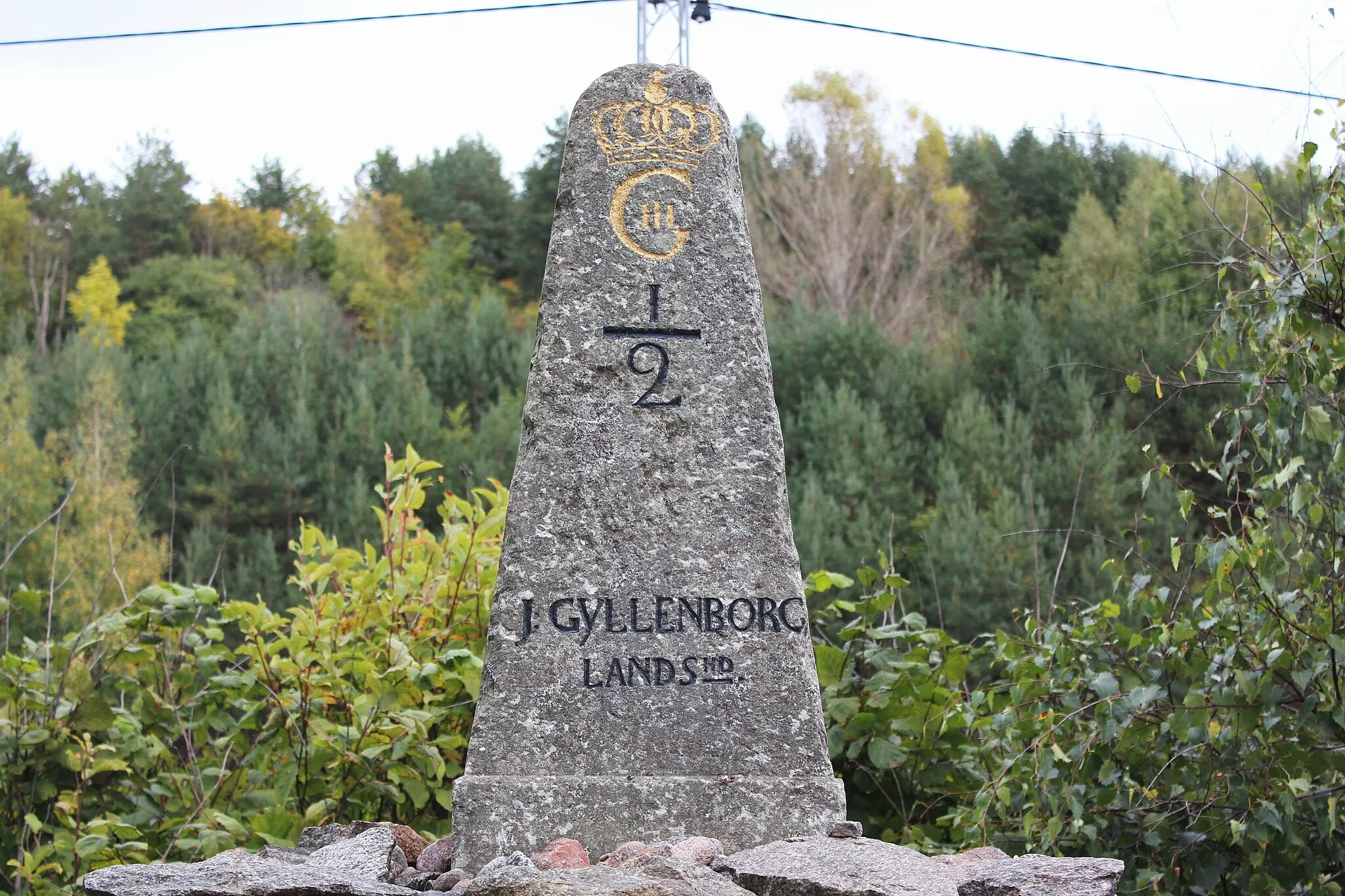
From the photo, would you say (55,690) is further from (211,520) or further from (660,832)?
(211,520)

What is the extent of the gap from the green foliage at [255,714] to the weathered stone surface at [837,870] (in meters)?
1.44

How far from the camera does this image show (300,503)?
19391 millimetres

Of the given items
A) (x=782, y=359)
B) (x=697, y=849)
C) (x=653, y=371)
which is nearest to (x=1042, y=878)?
(x=697, y=849)

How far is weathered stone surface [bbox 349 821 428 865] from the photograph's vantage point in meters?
3.73

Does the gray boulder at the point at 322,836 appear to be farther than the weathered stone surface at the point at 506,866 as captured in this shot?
Yes

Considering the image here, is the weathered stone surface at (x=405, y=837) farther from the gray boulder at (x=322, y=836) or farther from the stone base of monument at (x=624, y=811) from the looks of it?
the stone base of monument at (x=624, y=811)

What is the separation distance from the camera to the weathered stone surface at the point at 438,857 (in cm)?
360

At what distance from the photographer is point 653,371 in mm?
3836

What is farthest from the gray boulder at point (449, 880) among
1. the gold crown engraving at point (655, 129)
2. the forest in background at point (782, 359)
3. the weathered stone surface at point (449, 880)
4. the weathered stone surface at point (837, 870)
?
the forest in background at point (782, 359)

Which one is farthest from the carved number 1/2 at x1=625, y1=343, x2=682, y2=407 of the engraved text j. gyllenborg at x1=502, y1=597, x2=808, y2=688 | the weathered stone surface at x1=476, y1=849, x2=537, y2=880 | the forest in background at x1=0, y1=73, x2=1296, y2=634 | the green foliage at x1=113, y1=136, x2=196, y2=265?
the green foliage at x1=113, y1=136, x2=196, y2=265

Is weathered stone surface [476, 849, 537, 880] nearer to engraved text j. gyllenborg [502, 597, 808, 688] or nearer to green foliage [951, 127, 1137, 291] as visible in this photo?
engraved text j. gyllenborg [502, 597, 808, 688]

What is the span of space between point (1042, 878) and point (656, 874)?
2.69ft

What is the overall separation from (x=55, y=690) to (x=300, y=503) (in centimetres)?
1494

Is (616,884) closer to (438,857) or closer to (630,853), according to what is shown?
(630,853)
